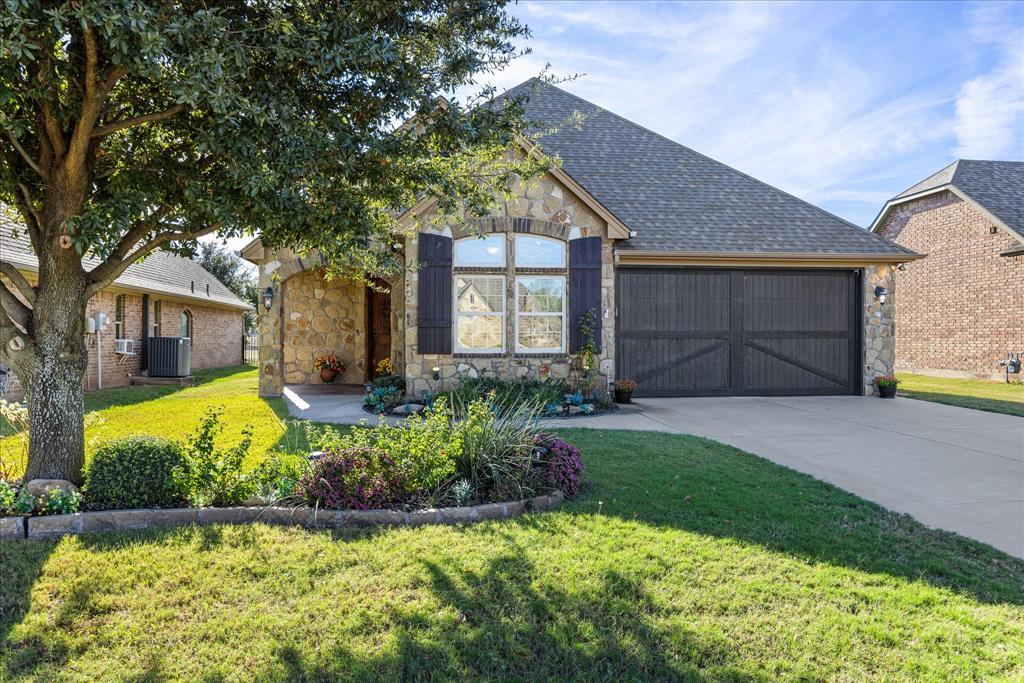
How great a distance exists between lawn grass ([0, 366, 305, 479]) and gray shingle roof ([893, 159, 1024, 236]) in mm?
18099

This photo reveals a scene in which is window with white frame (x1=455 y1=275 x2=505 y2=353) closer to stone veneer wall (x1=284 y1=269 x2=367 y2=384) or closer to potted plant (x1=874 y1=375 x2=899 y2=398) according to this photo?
stone veneer wall (x1=284 y1=269 x2=367 y2=384)

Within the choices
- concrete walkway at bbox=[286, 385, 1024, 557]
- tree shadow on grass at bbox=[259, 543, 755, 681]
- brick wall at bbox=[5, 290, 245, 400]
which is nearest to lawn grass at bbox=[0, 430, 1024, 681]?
tree shadow on grass at bbox=[259, 543, 755, 681]

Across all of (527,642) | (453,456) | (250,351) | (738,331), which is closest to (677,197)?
(738,331)

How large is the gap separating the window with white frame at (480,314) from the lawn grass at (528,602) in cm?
606

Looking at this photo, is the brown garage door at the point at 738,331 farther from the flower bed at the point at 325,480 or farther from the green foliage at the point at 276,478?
the green foliage at the point at 276,478

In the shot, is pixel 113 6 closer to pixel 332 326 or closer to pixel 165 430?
pixel 165 430

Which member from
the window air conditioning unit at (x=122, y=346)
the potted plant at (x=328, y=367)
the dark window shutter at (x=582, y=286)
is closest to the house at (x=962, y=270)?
the dark window shutter at (x=582, y=286)

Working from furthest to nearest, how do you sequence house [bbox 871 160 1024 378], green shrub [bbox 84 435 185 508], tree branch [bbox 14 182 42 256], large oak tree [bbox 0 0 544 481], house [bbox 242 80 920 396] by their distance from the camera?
house [bbox 871 160 1024 378]
house [bbox 242 80 920 396]
tree branch [bbox 14 182 42 256]
green shrub [bbox 84 435 185 508]
large oak tree [bbox 0 0 544 481]

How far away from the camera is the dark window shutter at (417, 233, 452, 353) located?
32.2 ft

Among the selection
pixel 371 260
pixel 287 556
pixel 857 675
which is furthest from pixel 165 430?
pixel 857 675

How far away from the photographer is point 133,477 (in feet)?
13.2

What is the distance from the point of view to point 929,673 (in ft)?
8.07

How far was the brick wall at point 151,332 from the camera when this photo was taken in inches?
496

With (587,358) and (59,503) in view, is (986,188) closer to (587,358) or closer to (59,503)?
(587,358)
